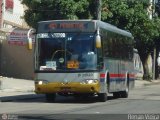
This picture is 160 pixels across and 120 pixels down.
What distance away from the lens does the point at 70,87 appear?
25.7 metres

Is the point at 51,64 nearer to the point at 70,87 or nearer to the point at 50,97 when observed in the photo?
the point at 70,87

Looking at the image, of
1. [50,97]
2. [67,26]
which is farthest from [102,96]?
[67,26]

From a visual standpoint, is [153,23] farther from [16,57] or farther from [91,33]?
[91,33]

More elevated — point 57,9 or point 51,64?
point 57,9

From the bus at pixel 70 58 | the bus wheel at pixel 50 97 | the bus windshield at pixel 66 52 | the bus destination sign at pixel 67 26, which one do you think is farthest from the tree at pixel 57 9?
the bus windshield at pixel 66 52

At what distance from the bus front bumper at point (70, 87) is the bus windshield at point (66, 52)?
633mm

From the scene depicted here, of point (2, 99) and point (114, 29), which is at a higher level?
point (114, 29)

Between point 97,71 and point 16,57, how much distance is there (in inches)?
983

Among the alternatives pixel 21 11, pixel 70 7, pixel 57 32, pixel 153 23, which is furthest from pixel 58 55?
pixel 21 11

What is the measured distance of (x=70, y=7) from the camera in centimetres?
4631

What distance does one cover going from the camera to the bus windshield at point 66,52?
25.7 meters

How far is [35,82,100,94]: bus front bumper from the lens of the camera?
1011 inches

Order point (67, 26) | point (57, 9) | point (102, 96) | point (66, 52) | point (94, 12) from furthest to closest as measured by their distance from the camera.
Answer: point (94, 12) → point (57, 9) → point (102, 96) → point (67, 26) → point (66, 52)

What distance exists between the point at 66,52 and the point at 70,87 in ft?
4.58
